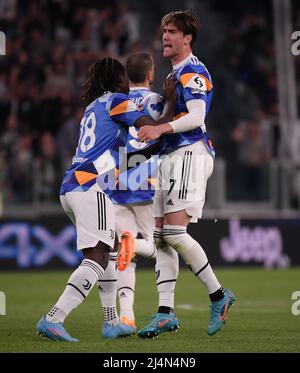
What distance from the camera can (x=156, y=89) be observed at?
1769cm

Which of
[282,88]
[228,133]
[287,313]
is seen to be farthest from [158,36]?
[287,313]

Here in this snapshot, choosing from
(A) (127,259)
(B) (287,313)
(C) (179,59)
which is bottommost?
(B) (287,313)

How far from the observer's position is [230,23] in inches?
798

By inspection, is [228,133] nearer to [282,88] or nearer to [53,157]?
[282,88]

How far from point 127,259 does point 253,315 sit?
193 cm

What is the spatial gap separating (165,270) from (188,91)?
1.41 metres

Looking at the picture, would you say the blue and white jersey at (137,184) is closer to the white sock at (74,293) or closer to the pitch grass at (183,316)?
the pitch grass at (183,316)

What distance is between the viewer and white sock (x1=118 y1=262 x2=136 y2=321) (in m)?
7.94

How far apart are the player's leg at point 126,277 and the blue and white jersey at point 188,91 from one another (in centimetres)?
124

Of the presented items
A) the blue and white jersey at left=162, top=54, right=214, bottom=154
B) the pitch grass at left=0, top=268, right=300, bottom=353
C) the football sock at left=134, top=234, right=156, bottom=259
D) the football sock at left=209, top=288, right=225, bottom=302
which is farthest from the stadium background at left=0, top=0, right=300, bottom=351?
the blue and white jersey at left=162, top=54, right=214, bottom=154

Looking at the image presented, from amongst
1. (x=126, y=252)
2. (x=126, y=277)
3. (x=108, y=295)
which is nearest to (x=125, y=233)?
(x=126, y=252)

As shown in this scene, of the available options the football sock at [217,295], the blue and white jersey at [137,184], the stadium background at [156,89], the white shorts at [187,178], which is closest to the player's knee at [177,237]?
the white shorts at [187,178]

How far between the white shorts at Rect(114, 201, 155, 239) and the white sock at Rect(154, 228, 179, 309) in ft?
3.17

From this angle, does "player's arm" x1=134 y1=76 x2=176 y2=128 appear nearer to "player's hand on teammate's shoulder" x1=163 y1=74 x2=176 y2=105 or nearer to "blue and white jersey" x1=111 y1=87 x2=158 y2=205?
"player's hand on teammate's shoulder" x1=163 y1=74 x2=176 y2=105
